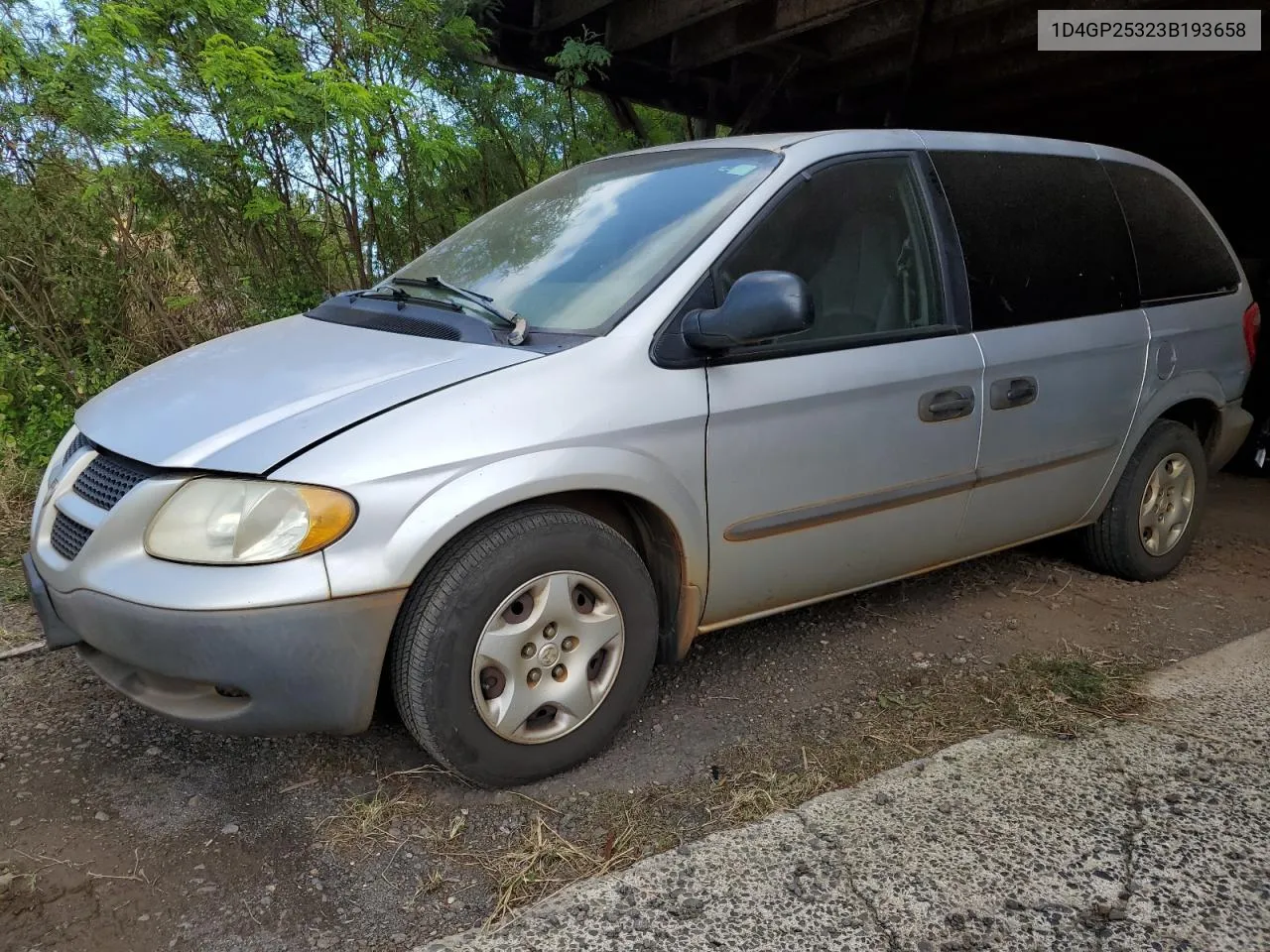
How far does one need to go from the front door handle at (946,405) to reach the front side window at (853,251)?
233mm

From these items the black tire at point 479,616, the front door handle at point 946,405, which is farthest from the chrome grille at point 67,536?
the front door handle at point 946,405

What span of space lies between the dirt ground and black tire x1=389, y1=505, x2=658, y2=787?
12 cm

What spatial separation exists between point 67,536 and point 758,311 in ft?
5.92

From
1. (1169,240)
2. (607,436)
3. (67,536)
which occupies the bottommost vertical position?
(67,536)

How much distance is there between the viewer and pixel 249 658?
6.40 feet

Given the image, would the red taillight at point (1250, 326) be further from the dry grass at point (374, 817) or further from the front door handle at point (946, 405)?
the dry grass at point (374, 817)

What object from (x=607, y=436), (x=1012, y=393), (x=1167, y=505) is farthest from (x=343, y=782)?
(x=1167, y=505)

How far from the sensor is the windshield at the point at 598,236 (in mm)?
2531

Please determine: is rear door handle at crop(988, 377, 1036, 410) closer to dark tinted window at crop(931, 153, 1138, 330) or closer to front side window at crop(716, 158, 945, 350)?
dark tinted window at crop(931, 153, 1138, 330)

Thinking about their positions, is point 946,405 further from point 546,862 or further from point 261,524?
point 261,524

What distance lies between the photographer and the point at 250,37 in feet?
16.9

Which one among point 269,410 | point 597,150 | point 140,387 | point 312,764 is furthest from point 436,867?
point 597,150

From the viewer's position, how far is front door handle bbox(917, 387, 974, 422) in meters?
2.84

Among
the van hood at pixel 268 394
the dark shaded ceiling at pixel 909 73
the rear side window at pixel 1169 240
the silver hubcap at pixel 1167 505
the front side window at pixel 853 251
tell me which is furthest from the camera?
the dark shaded ceiling at pixel 909 73
